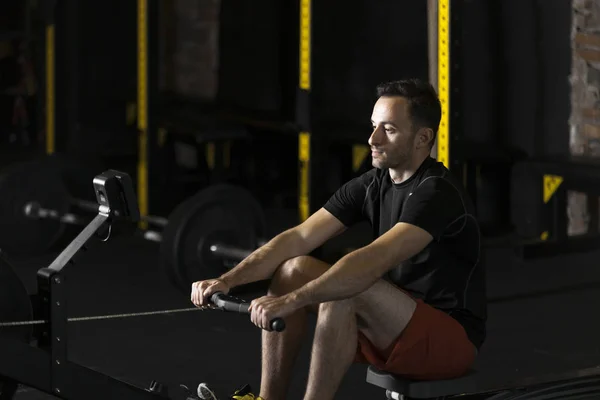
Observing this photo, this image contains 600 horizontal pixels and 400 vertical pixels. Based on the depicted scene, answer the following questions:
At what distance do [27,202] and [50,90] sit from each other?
978 mm

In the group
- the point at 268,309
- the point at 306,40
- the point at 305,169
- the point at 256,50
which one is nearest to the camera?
the point at 268,309

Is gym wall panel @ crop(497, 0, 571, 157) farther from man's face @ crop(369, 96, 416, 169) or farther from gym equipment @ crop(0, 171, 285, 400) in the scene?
gym equipment @ crop(0, 171, 285, 400)

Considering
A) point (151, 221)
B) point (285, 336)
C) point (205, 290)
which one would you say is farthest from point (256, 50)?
point (205, 290)

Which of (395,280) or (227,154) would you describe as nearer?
(395,280)

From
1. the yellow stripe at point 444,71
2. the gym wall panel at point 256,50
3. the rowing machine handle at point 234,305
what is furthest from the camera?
the gym wall panel at point 256,50

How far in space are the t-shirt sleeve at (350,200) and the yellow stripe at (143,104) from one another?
10.1 feet

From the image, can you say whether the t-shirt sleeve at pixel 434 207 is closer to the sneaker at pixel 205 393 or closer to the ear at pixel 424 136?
the ear at pixel 424 136

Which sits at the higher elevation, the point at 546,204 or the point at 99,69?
the point at 99,69

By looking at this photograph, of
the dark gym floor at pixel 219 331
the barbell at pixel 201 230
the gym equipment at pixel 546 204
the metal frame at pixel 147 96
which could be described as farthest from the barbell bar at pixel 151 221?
the gym equipment at pixel 546 204

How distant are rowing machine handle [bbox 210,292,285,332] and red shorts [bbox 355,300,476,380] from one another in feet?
1.19

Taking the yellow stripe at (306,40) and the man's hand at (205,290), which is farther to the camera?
the yellow stripe at (306,40)

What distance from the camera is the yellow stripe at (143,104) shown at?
6055 mm

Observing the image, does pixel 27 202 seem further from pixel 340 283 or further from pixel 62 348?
pixel 340 283

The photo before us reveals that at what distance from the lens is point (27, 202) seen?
18.6 ft
